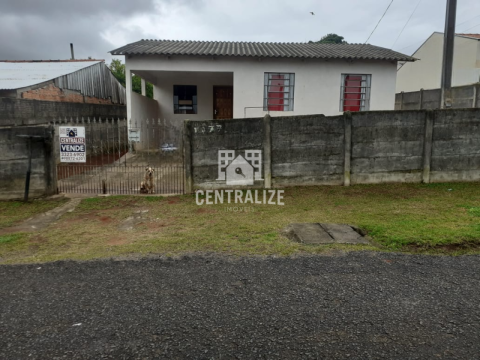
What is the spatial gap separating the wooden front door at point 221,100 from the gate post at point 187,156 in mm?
9726

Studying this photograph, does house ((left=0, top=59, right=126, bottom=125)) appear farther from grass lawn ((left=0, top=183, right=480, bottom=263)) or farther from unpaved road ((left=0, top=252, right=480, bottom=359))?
unpaved road ((left=0, top=252, right=480, bottom=359))

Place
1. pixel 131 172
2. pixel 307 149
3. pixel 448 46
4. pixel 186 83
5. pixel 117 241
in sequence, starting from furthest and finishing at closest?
1. pixel 186 83
2. pixel 448 46
3. pixel 131 172
4. pixel 307 149
5. pixel 117 241

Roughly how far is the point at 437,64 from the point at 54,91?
69.1ft

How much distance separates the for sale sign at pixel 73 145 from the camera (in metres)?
8.07

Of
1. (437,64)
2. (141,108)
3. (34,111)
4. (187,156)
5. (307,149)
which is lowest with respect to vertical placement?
(187,156)

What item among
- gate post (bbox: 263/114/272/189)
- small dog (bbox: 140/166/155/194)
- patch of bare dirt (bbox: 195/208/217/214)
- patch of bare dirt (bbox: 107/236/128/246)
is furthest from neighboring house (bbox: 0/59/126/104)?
patch of bare dirt (bbox: 107/236/128/246)

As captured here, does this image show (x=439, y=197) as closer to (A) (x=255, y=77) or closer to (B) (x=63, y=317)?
(B) (x=63, y=317)

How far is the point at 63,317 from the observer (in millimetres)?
3043

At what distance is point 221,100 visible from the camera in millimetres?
17484

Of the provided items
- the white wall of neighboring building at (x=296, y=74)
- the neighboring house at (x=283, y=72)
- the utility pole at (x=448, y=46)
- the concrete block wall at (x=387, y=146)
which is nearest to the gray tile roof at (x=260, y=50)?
the neighboring house at (x=283, y=72)

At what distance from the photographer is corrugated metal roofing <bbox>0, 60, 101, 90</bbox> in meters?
12.0

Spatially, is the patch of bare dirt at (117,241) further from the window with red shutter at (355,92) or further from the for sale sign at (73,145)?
the window with red shutter at (355,92)

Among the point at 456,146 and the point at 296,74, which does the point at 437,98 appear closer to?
the point at 296,74

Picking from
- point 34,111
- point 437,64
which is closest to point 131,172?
point 34,111
